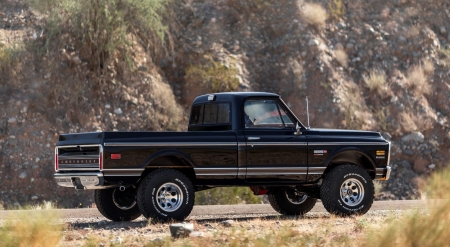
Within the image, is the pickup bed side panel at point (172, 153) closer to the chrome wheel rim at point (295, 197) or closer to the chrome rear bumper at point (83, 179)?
the chrome rear bumper at point (83, 179)

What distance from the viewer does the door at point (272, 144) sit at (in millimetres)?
14086

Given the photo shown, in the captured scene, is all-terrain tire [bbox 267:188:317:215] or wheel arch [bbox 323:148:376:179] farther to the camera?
all-terrain tire [bbox 267:188:317:215]

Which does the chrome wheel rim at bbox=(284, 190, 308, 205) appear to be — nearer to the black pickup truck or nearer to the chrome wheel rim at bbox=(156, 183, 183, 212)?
the black pickup truck

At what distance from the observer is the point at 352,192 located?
15.0 metres

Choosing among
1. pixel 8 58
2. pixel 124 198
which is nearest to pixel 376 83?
pixel 8 58

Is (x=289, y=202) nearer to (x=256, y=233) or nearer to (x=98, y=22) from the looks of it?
(x=256, y=233)

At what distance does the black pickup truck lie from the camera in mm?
13250

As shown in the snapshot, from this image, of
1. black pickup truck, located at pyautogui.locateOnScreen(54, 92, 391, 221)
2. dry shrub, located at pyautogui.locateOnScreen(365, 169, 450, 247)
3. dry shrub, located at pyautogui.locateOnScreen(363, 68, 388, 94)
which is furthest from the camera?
dry shrub, located at pyautogui.locateOnScreen(363, 68, 388, 94)

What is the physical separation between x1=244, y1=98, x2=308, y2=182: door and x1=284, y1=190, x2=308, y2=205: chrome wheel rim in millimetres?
1391

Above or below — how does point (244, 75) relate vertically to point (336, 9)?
below

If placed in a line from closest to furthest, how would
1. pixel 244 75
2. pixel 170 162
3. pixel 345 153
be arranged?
pixel 170 162 < pixel 345 153 < pixel 244 75

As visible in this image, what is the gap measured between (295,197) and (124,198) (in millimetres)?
3355

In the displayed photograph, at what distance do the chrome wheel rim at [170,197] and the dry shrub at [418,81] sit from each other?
793 inches

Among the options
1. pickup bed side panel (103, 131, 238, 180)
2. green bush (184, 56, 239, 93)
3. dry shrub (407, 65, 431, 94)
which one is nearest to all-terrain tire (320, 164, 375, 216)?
pickup bed side panel (103, 131, 238, 180)
